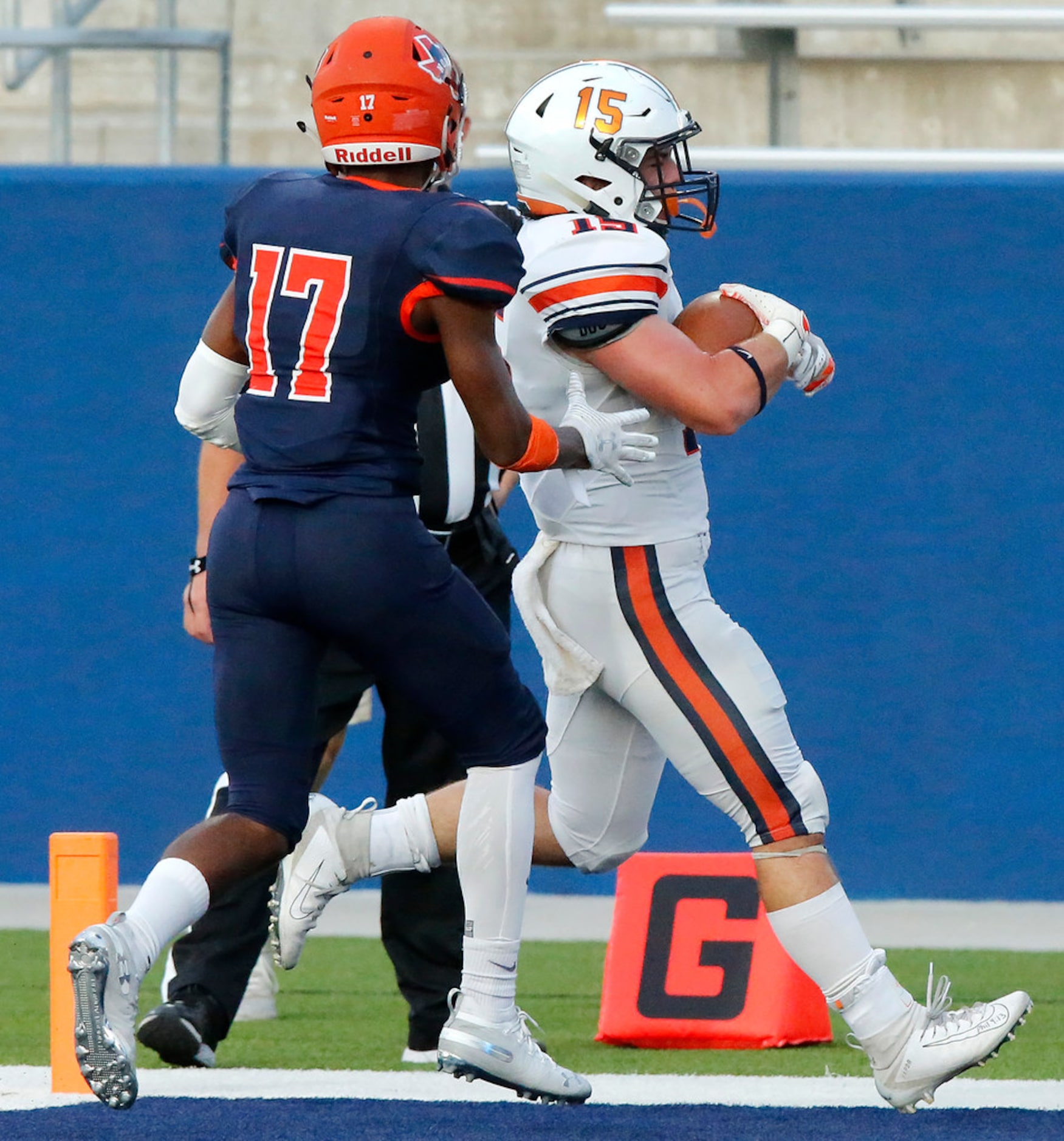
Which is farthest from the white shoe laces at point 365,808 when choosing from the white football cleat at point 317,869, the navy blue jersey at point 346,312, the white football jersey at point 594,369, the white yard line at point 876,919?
the white yard line at point 876,919

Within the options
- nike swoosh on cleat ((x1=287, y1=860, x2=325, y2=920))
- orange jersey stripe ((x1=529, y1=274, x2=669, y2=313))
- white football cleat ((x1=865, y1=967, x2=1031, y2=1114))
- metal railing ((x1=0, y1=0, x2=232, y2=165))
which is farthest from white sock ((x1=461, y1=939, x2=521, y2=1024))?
metal railing ((x1=0, y1=0, x2=232, y2=165))

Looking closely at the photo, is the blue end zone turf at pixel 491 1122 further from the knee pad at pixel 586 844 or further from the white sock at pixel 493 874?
the knee pad at pixel 586 844

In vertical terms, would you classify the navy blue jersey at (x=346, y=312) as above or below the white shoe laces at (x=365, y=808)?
above

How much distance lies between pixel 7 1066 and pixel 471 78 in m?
5.92

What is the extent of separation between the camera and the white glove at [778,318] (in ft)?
10.4

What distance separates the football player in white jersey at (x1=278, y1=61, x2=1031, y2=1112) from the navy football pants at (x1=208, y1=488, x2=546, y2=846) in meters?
0.31

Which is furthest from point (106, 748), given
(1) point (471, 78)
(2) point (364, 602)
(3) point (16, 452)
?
(1) point (471, 78)

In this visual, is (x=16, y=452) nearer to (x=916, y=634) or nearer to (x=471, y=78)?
(x=916, y=634)

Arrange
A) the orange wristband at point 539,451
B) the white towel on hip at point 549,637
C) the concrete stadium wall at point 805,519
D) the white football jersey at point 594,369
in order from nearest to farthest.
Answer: the orange wristband at point 539,451 → the white football jersey at point 594,369 → the white towel on hip at point 549,637 → the concrete stadium wall at point 805,519

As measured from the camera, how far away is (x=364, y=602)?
9.18 ft

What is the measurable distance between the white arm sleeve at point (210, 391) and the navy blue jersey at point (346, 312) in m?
0.23

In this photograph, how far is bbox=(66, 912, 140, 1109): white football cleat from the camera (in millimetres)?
2568

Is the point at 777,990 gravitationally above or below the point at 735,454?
below

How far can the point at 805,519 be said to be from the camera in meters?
5.84
